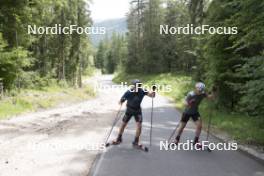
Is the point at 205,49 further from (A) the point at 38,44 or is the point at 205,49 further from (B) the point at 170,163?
(A) the point at 38,44

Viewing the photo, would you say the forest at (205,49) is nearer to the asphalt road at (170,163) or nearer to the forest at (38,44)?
the asphalt road at (170,163)

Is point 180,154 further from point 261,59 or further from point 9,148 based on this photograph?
point 9,148

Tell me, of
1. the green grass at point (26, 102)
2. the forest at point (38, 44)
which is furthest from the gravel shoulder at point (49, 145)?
the forest at point (38, 44)

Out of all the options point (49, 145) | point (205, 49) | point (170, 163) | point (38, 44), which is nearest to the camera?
point (170, 163)

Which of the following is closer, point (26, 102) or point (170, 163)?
point (170, 163)

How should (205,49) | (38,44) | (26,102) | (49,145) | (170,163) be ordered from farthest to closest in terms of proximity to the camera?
(38,44)
(26,102)
(205,49)
(49,145)
(170,163)

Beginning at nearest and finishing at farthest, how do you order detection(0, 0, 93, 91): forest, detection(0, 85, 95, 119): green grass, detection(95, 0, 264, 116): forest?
detection(95, 0, 264, 116): forest
detection(0, 85, 95, 119): green grass
detection(0, 0, 93, 91): forest

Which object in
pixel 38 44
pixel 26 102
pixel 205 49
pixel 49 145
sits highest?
pixel 38 44

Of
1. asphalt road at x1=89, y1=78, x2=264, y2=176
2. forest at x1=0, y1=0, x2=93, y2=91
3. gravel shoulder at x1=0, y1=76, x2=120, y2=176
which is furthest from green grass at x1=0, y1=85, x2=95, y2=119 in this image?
asphalt road at x1=89, y1=78, x2=264, y2=176

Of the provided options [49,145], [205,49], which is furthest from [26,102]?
[49,145]

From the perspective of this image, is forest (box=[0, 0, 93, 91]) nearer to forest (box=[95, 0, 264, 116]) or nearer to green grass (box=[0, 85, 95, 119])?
green grass (box=[0, 85, 95, 119])

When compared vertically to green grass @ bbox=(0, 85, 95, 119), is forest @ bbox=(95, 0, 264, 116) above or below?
above

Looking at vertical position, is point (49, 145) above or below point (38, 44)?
below

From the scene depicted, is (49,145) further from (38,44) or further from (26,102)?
(38,44)
